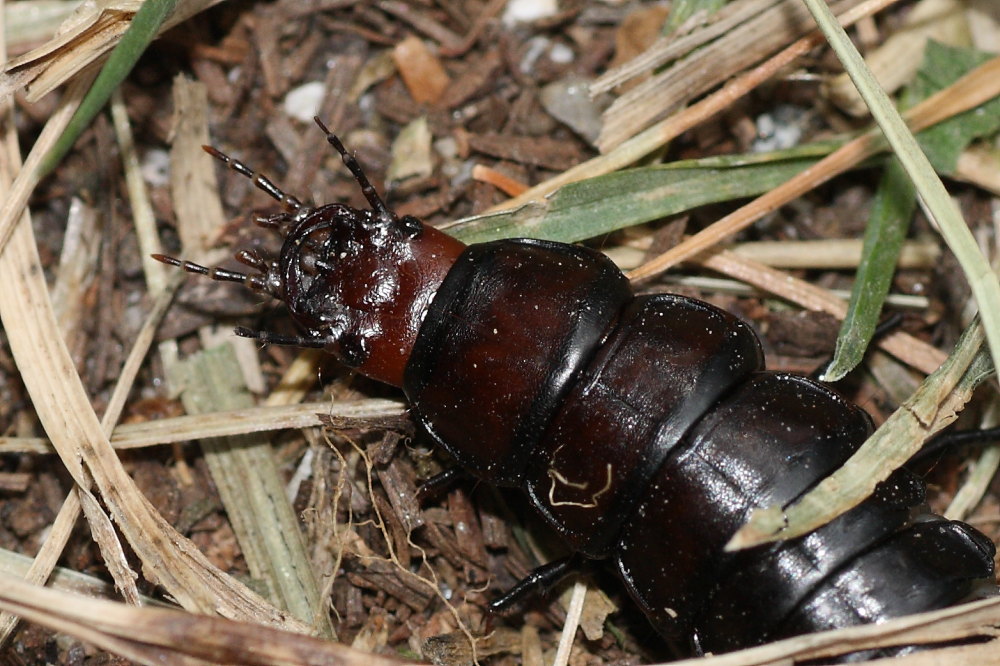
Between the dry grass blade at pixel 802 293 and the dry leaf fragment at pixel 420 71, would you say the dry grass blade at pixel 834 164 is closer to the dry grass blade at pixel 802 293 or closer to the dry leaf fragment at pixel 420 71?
the dry grass blade at pixel 802 293

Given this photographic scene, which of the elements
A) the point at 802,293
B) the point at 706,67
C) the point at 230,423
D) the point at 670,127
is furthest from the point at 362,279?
the point at 802,293

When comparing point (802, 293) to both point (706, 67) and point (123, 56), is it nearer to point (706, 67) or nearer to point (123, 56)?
point (706, 67)

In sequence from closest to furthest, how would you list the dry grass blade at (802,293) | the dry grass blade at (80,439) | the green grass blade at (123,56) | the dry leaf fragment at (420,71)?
the dry grass blade at (80,439), the green grass blade at (123,56), the dry grass blade at (802,293), the dry leaf fragment at (420,71)

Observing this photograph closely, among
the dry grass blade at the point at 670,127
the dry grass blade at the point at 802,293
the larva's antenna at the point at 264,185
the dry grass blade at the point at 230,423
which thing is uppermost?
the dry grass blade at the point at 670,127

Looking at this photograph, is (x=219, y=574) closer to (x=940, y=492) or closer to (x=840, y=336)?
(x=840, y=336)

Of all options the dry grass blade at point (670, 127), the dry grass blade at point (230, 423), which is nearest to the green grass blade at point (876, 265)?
the dry grass blade at point (670, 127)

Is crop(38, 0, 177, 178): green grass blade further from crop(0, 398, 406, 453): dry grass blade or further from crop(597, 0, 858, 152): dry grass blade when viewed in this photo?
crop(597, 0, 858, 152): dry grass blade
